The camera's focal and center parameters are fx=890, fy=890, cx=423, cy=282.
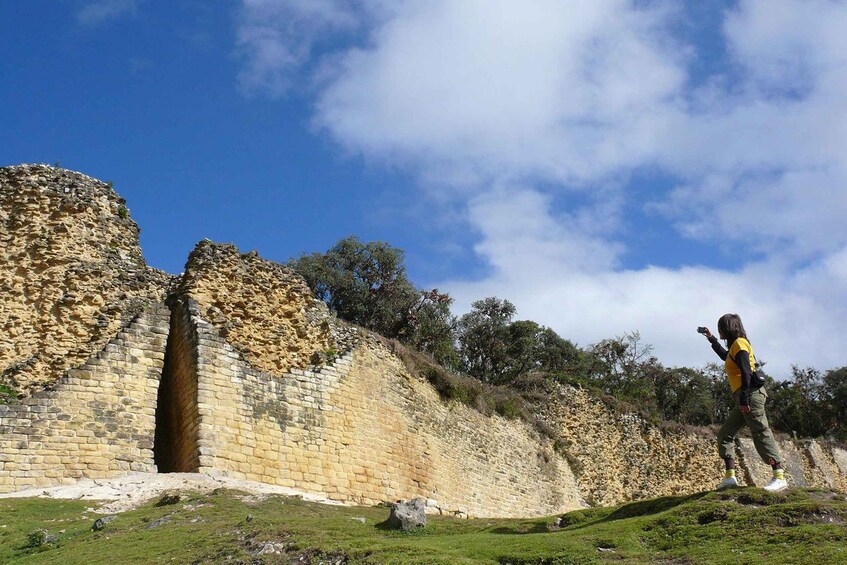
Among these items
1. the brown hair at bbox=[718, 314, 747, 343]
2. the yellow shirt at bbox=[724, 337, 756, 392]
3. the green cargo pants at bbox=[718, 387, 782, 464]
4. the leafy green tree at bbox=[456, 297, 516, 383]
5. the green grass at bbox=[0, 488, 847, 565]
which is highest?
the leafy green tree at bbox=[456, 297, 516, 383]

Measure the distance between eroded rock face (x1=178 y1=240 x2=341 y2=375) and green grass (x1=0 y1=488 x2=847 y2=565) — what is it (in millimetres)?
5476

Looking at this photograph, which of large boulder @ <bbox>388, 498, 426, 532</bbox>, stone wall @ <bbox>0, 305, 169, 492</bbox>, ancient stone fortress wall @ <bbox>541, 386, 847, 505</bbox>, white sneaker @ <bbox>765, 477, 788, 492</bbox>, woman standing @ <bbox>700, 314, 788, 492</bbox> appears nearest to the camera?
white sneaker @ <bbox>765, 477, 788, 492</bbox>

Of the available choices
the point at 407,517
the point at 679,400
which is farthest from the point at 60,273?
the point at 679,400

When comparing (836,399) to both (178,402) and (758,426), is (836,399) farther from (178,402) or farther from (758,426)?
(758,426)

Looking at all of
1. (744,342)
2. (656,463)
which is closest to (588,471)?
(656,463)

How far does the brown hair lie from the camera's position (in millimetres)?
10484

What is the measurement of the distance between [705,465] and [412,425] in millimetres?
16561

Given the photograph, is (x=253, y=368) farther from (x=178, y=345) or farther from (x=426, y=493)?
(x=426, y=493)

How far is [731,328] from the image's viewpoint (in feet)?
34.4

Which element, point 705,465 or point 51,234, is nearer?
point 51,234

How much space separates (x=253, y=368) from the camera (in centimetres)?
1789

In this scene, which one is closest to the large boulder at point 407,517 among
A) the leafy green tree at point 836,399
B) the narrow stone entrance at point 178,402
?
the narrow stone entrance at point 178,402

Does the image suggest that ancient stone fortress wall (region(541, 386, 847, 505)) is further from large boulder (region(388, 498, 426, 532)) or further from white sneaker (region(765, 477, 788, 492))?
white sneaker (region(765, 477, 788, 492))

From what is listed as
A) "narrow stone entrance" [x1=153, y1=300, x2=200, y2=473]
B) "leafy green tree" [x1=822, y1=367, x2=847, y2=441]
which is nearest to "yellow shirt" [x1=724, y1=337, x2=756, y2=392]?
"narrow stone entrance" [x1=153, y1=300, x2=200, y2=473]
